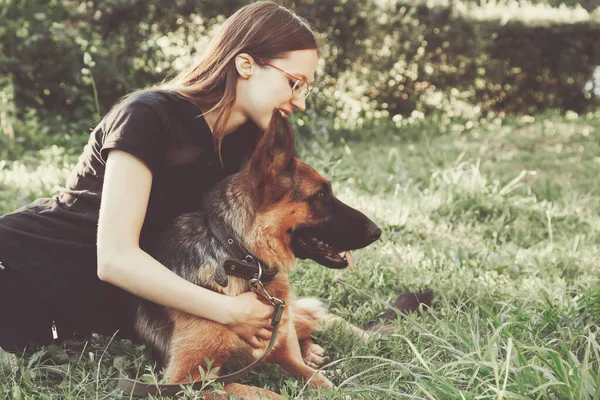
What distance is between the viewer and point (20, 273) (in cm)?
274

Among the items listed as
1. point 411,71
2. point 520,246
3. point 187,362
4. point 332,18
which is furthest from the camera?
point 411,71

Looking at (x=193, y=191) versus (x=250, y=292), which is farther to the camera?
(x=193, y=191)

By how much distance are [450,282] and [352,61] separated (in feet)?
18.1

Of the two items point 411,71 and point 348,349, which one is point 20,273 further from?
point 411,71

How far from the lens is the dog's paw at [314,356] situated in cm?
300

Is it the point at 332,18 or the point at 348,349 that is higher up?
the point at 332,18

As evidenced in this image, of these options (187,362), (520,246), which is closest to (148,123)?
(187,362)

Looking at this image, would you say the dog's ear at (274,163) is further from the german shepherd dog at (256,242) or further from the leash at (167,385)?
the leash at (167,385)

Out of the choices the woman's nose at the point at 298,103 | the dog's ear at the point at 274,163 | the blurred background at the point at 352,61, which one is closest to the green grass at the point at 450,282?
the dog's ear at the point at 274,163

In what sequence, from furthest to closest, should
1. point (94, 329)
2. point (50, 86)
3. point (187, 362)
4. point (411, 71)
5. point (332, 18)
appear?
point (411, 71) < point (332, 18) < point (50, 86) < point (94, 329) < point (187, 362)

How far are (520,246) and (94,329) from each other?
3077 mm

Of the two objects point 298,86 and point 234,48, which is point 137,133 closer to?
point 234,48

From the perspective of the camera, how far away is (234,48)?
2.87 metres

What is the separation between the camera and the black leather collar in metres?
2.60
